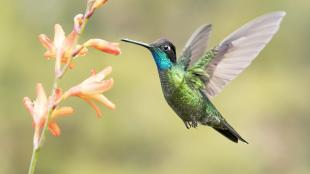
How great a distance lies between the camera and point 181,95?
10.8 feet

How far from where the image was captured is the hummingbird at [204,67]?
3.11m

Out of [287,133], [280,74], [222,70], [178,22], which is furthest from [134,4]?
[222,70]

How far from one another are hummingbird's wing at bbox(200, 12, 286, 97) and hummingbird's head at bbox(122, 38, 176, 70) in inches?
12.1

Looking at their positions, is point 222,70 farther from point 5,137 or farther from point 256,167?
point 5,137

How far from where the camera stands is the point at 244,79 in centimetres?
1329

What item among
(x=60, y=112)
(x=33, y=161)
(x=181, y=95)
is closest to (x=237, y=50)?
(x=181, y=95)

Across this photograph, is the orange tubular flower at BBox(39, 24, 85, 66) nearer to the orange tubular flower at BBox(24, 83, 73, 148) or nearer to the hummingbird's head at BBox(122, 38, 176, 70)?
the orange tubular flower at BBox(24, 83, 73, 148)

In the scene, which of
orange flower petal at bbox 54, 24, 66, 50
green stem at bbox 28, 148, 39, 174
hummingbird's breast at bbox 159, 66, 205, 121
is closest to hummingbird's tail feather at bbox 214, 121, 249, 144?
hummingbird's breast at bbox 159, 66, 205, 121

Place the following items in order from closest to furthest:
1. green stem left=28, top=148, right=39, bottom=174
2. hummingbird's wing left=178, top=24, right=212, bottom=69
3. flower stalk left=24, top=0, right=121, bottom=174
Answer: green stem left=28, top=148, right=39, bottom=174 < flower stalk left=24, top=0, right=121, bottom=174 < hummingbird's wing left=178, top=24, right=212, bottom=69

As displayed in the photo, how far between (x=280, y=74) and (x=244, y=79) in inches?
29.4

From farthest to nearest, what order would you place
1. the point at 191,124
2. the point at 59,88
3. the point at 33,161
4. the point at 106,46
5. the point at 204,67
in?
the point at 204,67, the point at 191,124, the point at 106,46, the point at 59,88, the point at 33,161

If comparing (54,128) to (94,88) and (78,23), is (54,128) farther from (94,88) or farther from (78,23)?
(78,23)

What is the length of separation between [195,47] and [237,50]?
0.24 meters

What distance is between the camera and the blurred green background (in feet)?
35.9
